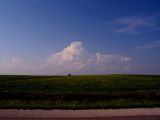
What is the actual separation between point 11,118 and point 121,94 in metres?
13.5

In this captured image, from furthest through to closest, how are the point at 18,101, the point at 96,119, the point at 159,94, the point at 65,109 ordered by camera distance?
1. the point at 159,94
2. the point at 18,101
3. the point at 65,109
4. the point at 96,119

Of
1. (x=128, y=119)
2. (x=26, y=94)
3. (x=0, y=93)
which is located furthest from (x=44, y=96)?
(x=128, y=119)

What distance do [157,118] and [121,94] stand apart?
11233 mm

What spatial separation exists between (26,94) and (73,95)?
14.0ft

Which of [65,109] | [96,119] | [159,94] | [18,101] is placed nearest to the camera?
[96,119]

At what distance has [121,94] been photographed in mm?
28953

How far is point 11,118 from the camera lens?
58.3 feet

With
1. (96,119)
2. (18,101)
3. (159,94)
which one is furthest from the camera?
(159,94)

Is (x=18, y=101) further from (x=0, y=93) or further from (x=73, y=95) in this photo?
(x=73, y=95)

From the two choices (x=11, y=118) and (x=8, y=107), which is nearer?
(x=11, y=118)

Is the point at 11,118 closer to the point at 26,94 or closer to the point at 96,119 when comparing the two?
the point at 96,119

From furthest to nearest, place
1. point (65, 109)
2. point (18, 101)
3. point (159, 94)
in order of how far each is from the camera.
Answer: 1. point (159, 94)
2. point (18, 101)
3. point (65, 109)

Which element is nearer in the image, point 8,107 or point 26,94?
point 8,107

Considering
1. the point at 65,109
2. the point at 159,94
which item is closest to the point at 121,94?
the point at 159,94
